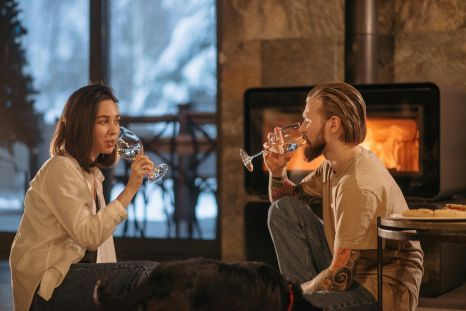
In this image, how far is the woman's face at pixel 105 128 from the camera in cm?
279

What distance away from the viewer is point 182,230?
5.57m

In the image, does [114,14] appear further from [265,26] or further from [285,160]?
[285,160]

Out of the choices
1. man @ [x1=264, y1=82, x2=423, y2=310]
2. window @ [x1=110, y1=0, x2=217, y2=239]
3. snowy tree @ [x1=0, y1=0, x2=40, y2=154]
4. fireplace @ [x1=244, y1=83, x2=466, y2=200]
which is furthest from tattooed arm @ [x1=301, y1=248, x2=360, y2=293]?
snowy tree @ [x1=0, y1=0, x2=40, y2=154]

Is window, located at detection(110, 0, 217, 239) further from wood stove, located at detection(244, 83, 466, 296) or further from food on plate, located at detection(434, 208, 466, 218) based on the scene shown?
food on plate, located at detection(434, 208, 466, 218)

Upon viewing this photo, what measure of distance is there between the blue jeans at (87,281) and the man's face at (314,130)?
2.12ft

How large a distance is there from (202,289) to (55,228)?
0.63m

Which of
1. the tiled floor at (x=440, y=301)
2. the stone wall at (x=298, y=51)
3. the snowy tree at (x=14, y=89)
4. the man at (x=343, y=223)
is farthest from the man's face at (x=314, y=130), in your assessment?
the snowy tree at (x=14, y=89)

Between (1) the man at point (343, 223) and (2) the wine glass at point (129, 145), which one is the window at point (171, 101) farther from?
(2) the wine glass at point (129, 145)

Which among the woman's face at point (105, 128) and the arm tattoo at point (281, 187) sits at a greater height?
the woman's face at point (105, 128)

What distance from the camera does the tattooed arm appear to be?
8.58ft

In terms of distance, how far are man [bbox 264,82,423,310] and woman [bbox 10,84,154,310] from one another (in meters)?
0.52

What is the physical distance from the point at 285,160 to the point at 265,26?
206cm

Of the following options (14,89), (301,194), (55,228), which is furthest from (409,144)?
(14,89)

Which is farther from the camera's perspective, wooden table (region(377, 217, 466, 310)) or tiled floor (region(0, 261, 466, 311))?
tiled floor (region(0, 261, 466, 311))
